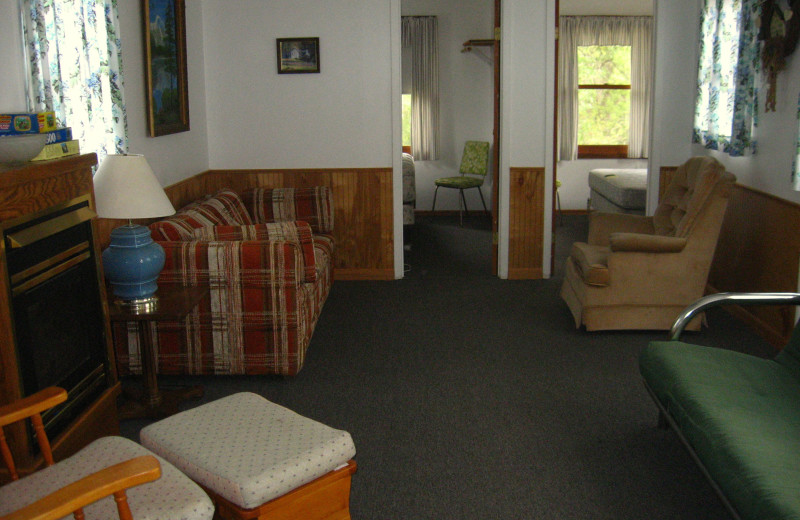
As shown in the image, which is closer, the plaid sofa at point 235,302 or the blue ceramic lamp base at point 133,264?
the blue ceramic lamp base at point 133,264

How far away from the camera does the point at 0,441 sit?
2029mm

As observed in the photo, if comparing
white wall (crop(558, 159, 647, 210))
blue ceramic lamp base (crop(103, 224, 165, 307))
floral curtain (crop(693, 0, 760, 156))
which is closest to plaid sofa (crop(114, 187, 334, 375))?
blue ceramic lamp base (crop(103, 224, 165, 307))

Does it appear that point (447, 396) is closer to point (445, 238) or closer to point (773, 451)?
point (773, 451)

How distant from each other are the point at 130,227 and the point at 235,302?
2.10 ft

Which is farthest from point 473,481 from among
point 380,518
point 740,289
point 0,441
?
point 740,289

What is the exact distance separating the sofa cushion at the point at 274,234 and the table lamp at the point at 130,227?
45cm

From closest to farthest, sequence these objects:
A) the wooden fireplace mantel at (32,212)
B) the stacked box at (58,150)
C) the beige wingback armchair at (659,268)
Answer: the wooden fireplace mantel at (32,212)
the stacked box at (58,150)
the beige wingback armchair at (659,268)

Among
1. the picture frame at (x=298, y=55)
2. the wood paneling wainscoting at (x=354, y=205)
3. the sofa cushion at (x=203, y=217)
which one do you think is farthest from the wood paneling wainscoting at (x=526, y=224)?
the sofa cushion at (x=203, y=217)

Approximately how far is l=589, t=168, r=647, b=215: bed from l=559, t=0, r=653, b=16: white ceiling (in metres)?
1.82

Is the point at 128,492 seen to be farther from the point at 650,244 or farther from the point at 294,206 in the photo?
the point at 294,206

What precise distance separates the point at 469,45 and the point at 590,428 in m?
6.11

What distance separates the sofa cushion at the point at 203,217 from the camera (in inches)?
153

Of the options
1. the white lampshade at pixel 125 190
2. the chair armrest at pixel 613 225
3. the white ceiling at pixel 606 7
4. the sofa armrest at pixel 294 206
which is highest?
the white ceiling at pixel 606 7

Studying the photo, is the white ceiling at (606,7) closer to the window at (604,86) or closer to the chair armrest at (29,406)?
the window at (604,86)
